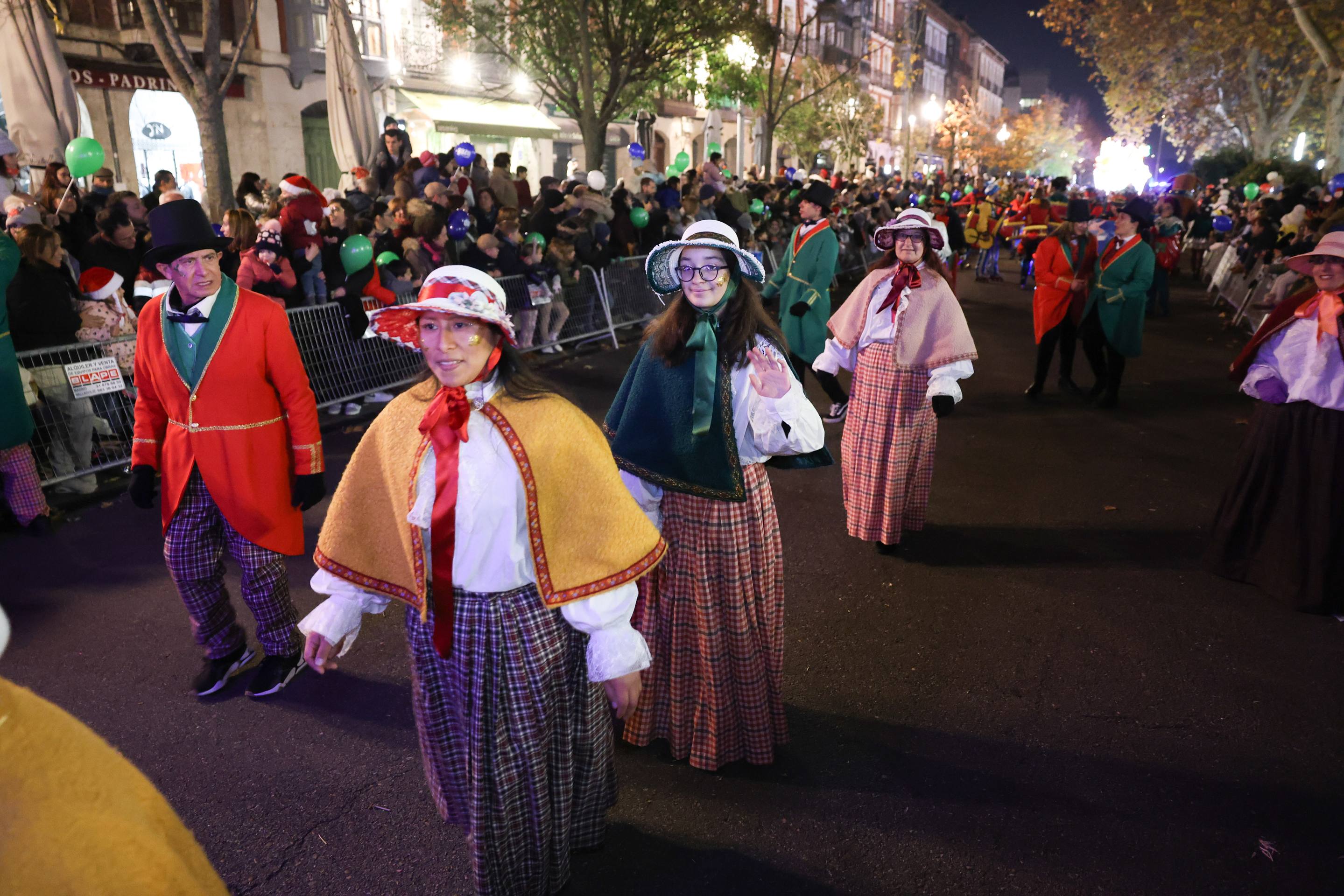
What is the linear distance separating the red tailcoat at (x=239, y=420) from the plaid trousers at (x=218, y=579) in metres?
0.07

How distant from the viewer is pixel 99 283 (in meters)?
7.06

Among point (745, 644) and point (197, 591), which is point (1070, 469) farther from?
point (197, 591)

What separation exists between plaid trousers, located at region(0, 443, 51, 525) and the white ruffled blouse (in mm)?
4656

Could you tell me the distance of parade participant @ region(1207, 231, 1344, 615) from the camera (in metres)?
4.68

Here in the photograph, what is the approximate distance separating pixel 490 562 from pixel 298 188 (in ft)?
25.4

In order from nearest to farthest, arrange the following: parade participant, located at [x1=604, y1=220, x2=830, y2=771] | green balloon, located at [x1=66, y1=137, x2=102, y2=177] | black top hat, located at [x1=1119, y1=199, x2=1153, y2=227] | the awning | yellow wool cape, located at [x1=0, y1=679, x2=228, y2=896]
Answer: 1. yellow wool cape, located at [x1=0, y1=679, x2=228, y2=896]
2. parade participant, located at [x1=604, y1=220, x2=830, y2=771]
3. green balloon, located at [x1=66, y1=137, x2=102, y2=177]
4. black top hat, located at [x1=1119, y1=199, x2=1153, y2=227]
5. the awning

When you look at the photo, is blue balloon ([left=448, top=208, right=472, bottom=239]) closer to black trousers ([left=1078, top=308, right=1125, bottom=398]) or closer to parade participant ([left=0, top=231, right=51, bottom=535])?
parade participant ([left=0, top=231, right=51, bottom=535])

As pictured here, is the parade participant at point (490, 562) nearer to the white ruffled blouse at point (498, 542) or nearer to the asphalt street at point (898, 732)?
the white ruffled blouse at point (498, 542)

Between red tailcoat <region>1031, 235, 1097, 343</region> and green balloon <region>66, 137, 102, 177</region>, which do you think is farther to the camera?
red tailcoat <region>1031, 235, 1097, 343</region>

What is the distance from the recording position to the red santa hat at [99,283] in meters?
7.02

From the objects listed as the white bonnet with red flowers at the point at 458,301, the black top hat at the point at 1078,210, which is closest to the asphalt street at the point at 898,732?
the white bonnet with red flowers at the point at 458,301

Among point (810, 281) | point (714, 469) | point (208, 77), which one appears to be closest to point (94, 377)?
point (208, 77)

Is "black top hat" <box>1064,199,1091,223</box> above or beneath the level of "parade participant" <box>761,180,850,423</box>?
above

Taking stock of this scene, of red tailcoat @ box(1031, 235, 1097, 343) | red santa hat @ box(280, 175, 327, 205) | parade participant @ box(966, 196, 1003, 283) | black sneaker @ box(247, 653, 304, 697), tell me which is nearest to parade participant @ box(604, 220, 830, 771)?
black sneaker @ box(247, 653, 304, 697)
